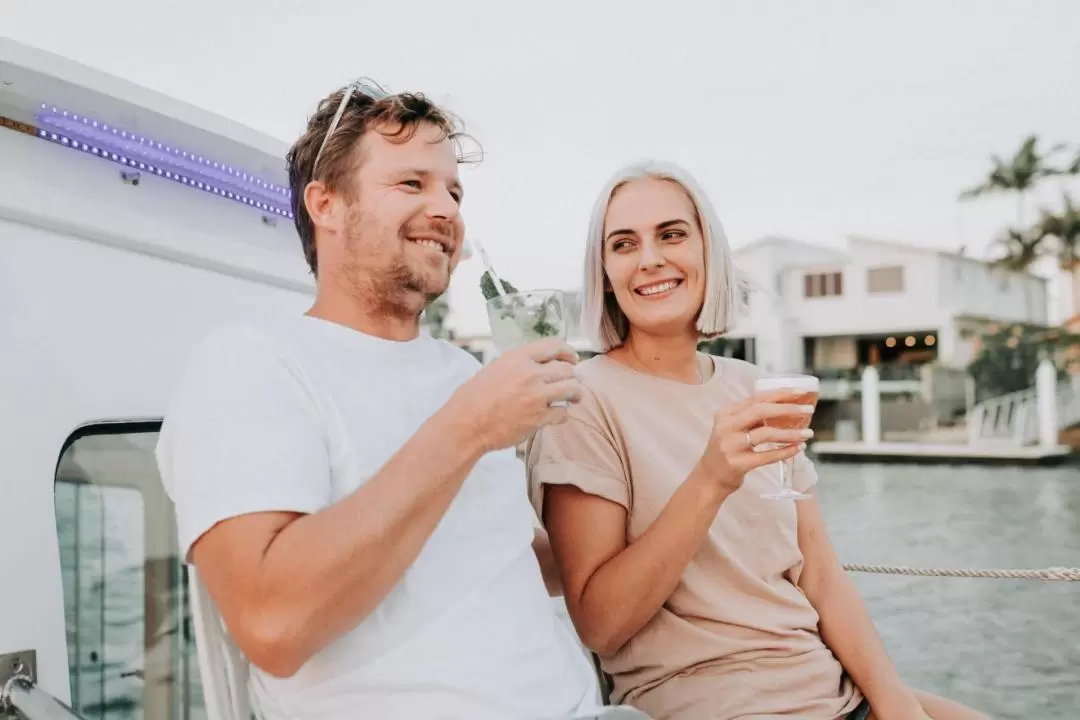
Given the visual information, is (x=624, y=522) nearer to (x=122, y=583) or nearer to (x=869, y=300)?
(x=122, y=583)

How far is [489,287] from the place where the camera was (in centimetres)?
173

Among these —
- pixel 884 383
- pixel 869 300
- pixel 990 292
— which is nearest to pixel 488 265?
pixel 884 383

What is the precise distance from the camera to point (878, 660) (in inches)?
73.7

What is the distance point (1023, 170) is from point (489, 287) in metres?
42.6

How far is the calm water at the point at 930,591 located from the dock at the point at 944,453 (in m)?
0.77

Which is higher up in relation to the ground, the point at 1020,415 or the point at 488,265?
the point at 1020,415

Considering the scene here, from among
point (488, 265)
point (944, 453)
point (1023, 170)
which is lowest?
point (944, 453)

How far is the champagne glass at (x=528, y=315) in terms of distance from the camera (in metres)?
1.52

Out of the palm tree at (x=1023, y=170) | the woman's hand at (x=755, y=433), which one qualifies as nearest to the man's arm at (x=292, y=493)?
the woman's hand at (x=755, y=433)

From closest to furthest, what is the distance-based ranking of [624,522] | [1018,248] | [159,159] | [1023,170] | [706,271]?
[624,522] < [159,159] < [706,271] < [1018,248] < [1023,170]

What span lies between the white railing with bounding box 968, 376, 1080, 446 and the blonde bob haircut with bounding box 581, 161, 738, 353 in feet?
89.7

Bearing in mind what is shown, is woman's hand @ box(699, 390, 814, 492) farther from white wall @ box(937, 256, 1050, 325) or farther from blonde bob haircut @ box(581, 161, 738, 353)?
white wall @ box(937, 256, 1050, 325)

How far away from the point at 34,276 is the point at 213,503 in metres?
0.74

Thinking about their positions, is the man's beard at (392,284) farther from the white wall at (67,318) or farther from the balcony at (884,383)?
the balcony at (884,383)
